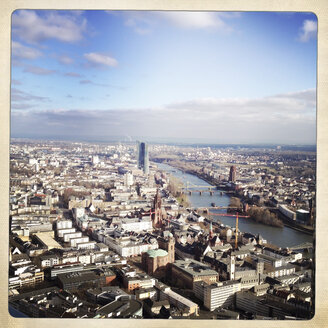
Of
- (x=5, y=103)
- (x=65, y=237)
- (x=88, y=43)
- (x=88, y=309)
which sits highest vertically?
(x=88, y=43)

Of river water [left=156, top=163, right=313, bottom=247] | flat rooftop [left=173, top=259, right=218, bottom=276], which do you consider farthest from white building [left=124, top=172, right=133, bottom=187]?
flat rooftop [left=173, top=259, right=218, bottom=276]

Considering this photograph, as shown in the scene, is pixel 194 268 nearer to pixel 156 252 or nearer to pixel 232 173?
pixel 156 252

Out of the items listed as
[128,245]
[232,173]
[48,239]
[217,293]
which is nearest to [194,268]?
[217,293]

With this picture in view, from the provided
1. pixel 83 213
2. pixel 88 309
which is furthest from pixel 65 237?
pixel 88 309

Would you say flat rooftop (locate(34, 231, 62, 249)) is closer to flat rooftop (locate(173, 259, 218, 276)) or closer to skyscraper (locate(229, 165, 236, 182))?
flat rooftop (locate(173, 259, 218, 276))

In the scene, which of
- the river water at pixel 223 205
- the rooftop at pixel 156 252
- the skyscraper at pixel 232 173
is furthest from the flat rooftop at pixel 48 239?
the skyscraper at pixel 232 173

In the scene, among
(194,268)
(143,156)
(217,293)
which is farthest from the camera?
(143,156)

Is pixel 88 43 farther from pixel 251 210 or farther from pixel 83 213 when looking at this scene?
pixel 251 210

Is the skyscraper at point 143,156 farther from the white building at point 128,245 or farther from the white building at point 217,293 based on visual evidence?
the white building at point 217,293
